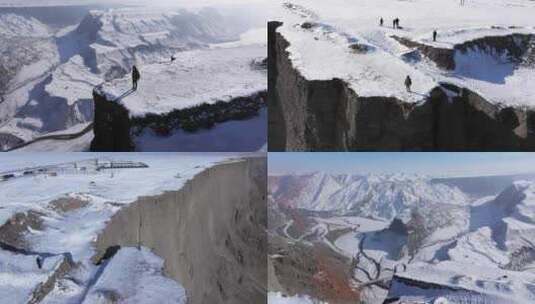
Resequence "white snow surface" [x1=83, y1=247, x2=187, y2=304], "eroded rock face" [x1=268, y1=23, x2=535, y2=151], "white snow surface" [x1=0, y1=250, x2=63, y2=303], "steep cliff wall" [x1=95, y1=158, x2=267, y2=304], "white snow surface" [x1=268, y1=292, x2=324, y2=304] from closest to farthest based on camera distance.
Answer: "white snow surface" [x1=0, y1=250, x2=63, y2=303]
"white snow surface" [x1=83, y1=247, x2=187, y2=304]
"eroded rock face" [x1=268, y1=23, x2=535, y2=151]
"steep cliff wall" [x1=95, y1=158, x2=267, y2=304]
"white snow surface" [x1=268, y1=292, x2=324, y2=304]

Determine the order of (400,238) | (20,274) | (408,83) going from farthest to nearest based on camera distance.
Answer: (400,238) → (408,83) → (20,274)

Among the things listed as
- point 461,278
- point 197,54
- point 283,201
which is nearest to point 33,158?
point 197,54

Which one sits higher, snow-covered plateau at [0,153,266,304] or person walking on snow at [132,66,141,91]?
person walking on snow at [132,66,141,91]

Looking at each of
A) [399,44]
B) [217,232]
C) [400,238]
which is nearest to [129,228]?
[217,232]

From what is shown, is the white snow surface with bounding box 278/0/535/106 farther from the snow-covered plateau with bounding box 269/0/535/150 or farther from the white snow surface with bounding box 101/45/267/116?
the white snow surface with bounding box 101/45/267/116

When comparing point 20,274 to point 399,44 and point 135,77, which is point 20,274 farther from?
point 399,44

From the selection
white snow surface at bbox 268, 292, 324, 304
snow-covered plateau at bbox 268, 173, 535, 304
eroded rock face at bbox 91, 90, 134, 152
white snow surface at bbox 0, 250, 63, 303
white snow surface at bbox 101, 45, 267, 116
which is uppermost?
white snow surface at bbox 101, 45, 267, 116

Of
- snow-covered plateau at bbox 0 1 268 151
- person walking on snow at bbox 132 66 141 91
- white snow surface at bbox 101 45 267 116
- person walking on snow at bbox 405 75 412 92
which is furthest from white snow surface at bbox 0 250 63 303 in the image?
person walking on snow at bbox 405 75 412 92
